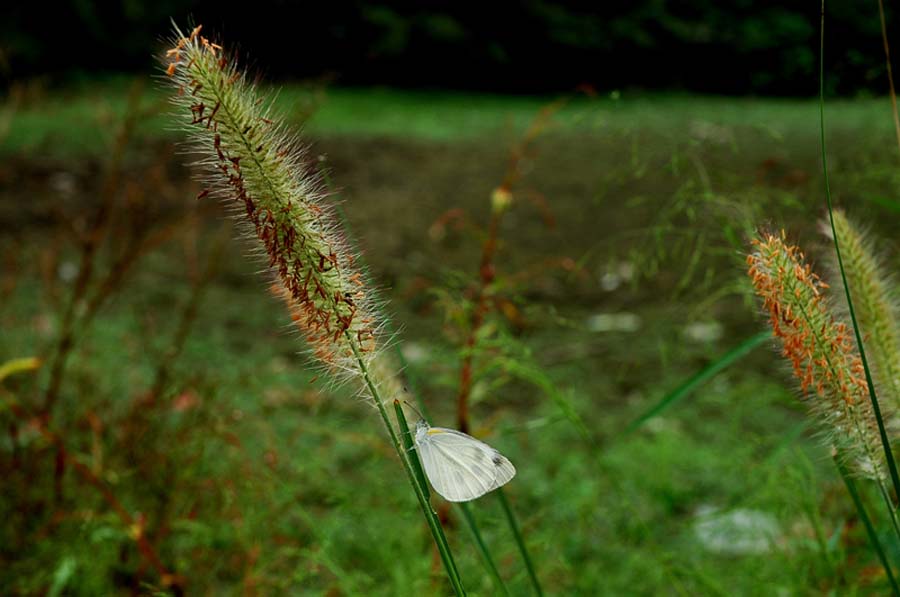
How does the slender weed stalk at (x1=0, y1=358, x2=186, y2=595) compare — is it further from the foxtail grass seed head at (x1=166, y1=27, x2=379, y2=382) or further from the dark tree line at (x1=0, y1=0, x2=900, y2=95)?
the dark tree line at (x1=0, y1=0, x2=900, y2=95)

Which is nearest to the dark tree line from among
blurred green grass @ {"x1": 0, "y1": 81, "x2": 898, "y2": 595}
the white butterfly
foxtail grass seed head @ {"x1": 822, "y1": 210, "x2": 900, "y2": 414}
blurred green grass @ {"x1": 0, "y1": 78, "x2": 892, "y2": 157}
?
blurred green grass @ {"x1": 0, "y1": 78, "x2": 892, "y2": 157}

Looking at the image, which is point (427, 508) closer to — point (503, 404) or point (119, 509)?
point (119, 509)

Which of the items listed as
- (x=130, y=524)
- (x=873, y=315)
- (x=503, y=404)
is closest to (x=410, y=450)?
(x=873, y=315)

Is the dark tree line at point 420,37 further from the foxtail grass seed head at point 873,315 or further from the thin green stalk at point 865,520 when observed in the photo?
the thin green stalk at point 865,520

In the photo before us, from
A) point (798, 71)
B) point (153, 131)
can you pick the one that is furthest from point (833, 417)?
point (153, 131)

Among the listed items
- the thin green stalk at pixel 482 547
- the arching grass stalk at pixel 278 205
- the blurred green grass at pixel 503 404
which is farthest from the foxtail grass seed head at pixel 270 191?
the thin green stalk at pixel 482 547

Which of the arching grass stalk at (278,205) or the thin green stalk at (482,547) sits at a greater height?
the arching grass stalk at (278,205)
